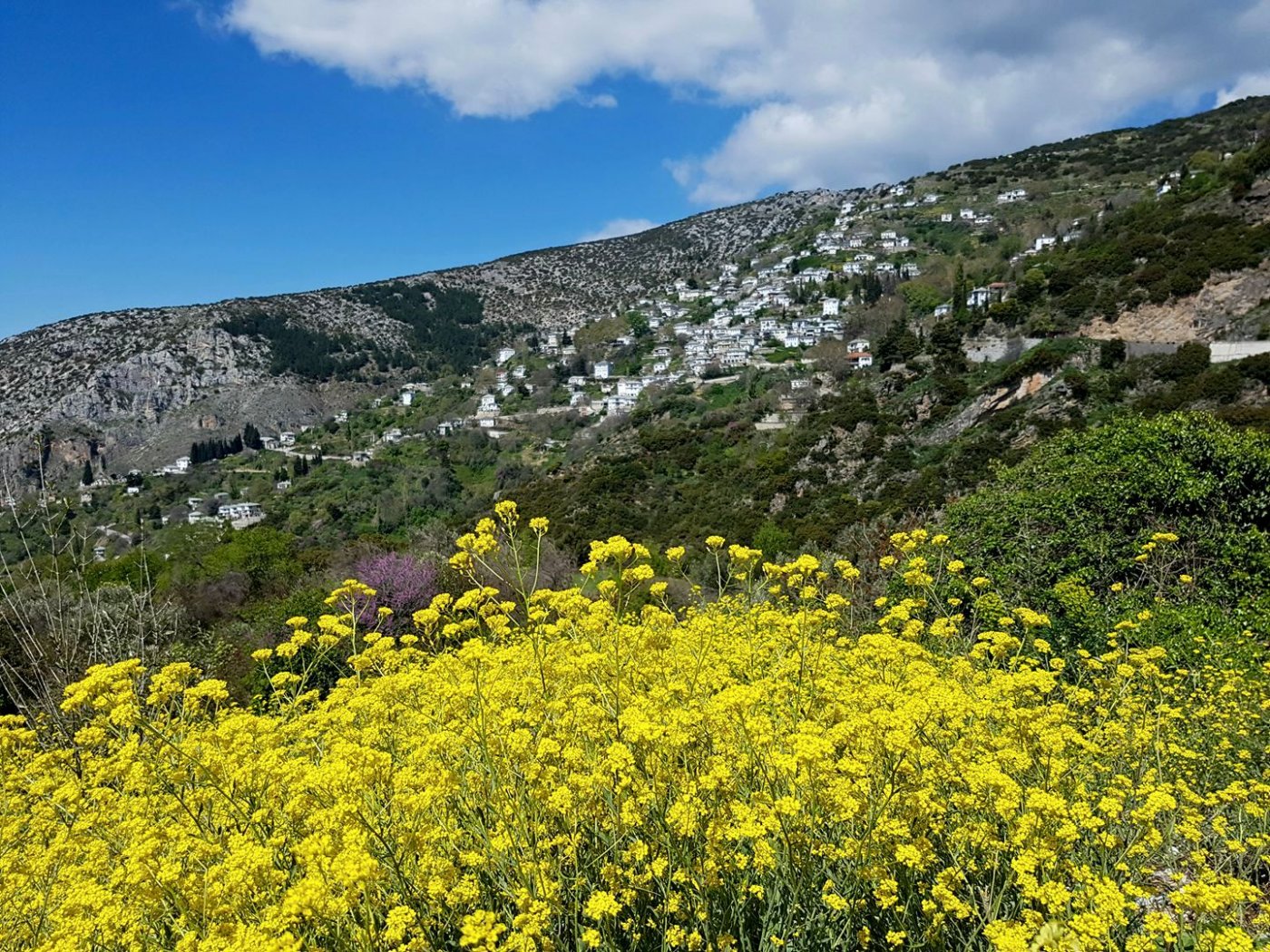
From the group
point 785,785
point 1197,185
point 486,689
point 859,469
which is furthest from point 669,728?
point 1197,185

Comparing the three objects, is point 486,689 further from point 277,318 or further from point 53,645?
point 277,318

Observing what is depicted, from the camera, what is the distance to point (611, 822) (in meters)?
3.21

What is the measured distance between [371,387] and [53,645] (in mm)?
140198

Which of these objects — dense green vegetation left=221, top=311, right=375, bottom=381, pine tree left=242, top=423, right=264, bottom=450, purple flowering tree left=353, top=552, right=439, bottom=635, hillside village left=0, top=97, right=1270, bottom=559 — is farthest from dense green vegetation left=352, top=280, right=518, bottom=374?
purple flowering tree left=353, top=552, right=439, bottom=635

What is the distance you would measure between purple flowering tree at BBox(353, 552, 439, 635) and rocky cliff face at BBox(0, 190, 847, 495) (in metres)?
81.6

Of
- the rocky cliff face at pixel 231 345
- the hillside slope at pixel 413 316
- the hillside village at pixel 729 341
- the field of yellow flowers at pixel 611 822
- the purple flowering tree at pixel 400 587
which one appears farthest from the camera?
the rocky cliff face at pixel 231 345

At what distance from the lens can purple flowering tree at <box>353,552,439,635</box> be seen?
1510 cm

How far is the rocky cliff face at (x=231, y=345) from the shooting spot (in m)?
110

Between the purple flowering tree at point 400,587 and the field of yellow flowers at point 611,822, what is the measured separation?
10.5 metres

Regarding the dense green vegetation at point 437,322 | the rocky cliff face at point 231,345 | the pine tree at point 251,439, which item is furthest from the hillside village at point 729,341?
the dense green vegetation at point 437,322

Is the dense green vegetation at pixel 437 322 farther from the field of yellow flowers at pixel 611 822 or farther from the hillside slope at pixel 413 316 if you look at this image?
the field of yellow flowers at pixel 611 822

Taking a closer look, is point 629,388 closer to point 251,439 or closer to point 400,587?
point 251,439

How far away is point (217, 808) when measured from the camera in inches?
149

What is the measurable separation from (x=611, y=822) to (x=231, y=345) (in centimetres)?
15490
